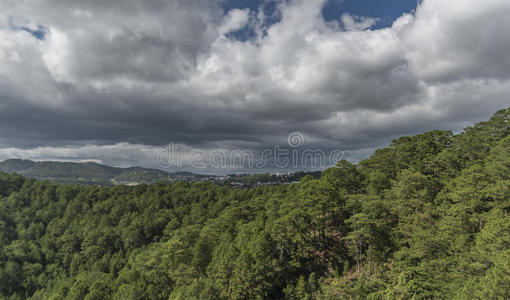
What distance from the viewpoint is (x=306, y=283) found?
42.7 meters

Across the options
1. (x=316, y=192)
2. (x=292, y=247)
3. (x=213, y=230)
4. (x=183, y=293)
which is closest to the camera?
(x=183, y=293)

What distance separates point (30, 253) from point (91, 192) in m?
45.3

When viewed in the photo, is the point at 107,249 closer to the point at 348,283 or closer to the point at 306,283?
the point at 306,283

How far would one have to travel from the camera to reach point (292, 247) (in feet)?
157

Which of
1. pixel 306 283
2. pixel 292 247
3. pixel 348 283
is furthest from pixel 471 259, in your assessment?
pixel 292 247

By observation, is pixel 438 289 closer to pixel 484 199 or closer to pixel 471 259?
pixel 471 259

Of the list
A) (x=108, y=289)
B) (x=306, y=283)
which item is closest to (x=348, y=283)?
(x=306, y=283)

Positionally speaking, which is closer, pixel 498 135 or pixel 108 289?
pixel 498 135

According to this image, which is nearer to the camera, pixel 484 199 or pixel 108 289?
pixel 484 199

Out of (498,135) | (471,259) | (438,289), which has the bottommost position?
(438,289)

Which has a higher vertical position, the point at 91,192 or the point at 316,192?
the point at 316,192

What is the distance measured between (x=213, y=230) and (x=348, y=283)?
3996 centimetres

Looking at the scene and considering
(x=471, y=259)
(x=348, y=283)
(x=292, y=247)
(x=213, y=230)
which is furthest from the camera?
(x=213, y=230)

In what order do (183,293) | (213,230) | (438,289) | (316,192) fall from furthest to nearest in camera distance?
(213,230) → (316,192) → (183,293) → (438,289)
